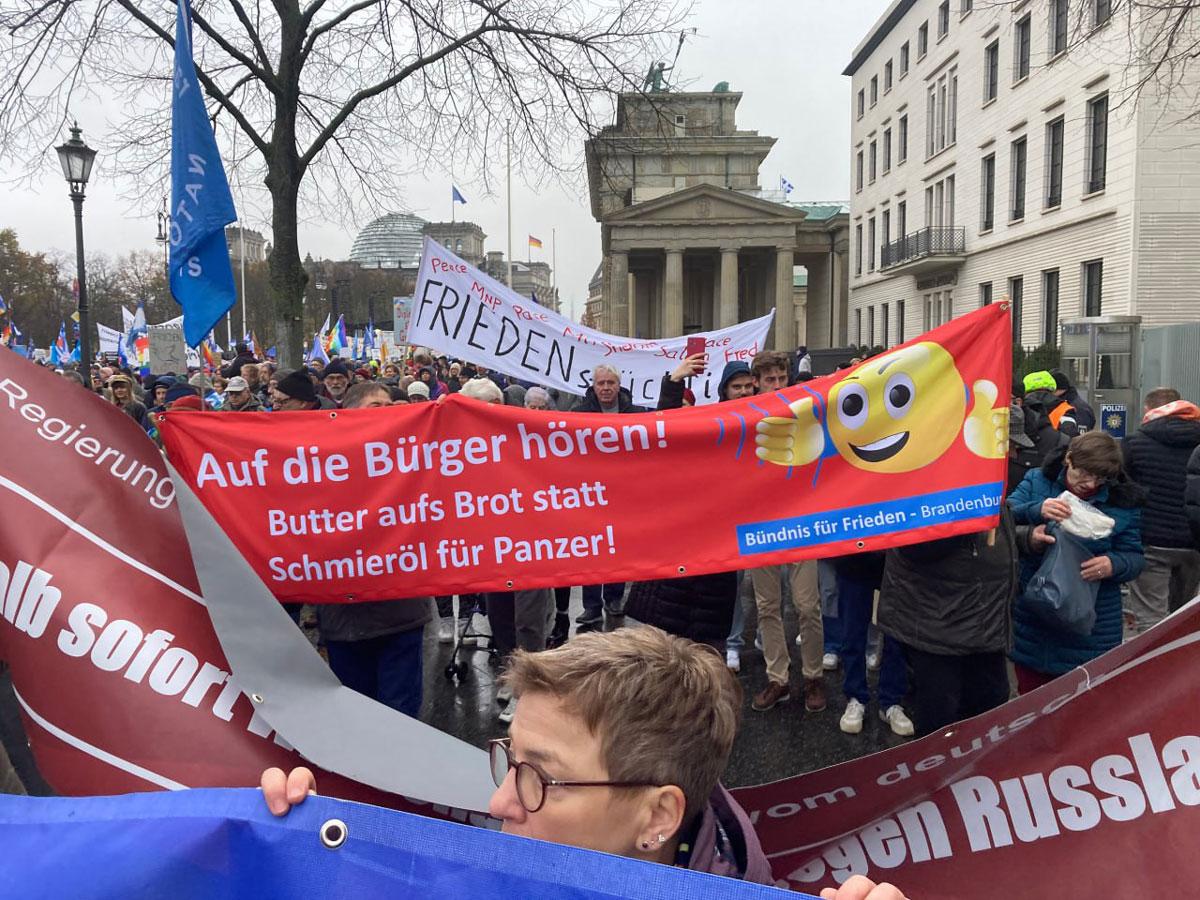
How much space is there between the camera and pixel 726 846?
1.56 meters

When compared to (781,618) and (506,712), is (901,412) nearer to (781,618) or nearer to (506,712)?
(781,618)

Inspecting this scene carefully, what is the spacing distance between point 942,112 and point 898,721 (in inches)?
1556

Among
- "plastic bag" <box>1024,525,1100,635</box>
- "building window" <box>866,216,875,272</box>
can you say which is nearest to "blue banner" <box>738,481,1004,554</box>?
"plastic bag" <box>1024,525,1100,635</box>

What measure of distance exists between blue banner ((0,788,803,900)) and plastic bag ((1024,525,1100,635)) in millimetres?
2909

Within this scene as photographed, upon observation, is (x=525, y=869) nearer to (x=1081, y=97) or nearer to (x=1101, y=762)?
(x=1101, y=762)

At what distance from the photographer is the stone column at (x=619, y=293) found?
178ft

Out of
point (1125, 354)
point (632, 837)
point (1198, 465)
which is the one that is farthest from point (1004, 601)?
point (1125, 354)

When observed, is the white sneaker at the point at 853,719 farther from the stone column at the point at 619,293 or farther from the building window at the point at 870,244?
the stone column at the point at 619,293

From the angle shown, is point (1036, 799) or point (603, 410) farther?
point (603, 410)

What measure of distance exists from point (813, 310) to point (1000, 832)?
210 feet

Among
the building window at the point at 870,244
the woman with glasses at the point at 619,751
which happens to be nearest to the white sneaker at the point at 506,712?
the woman with glasses at the point at 619,751

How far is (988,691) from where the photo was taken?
381 centimetres

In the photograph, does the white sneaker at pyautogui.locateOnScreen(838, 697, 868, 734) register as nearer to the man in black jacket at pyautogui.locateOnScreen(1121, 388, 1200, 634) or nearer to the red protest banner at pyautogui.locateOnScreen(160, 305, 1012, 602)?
the red protest banner at pyautogui.locateOnScreen(160, 305, 1012, 602)

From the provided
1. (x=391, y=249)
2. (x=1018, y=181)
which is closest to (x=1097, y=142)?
(x=1018, y=181)
